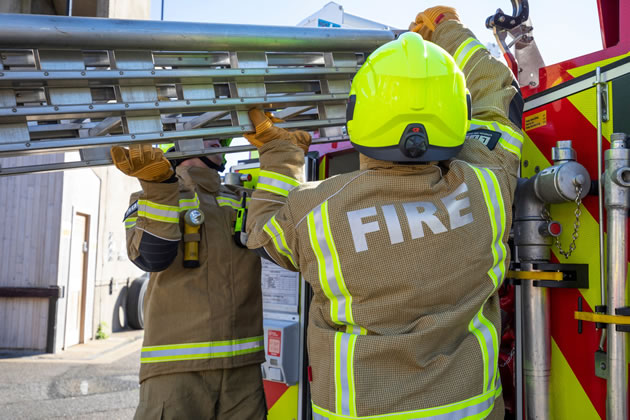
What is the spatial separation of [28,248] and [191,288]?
6.90 metres

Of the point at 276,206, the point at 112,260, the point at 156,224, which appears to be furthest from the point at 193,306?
the point at 112,260

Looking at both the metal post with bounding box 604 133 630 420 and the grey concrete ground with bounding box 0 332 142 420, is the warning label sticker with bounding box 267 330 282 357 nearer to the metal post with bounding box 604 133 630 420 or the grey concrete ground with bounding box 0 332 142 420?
the metal post with bounding box 604 133 630 420

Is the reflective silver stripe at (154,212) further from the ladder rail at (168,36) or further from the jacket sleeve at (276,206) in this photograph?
the ladder rail at (168,36)

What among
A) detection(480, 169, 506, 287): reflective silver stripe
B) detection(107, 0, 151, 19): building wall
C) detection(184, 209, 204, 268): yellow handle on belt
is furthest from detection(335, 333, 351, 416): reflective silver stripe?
detection(107, 0, 151, 19): building wall

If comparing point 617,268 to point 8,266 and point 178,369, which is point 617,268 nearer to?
point 178,369

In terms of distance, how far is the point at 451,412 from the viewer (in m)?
1.59

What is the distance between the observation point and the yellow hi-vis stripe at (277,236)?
1.74 meters

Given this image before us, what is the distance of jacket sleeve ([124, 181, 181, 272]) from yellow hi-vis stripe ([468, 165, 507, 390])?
1.31 m

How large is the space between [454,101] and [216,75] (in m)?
0.80

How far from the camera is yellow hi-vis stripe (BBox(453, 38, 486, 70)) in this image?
203cm

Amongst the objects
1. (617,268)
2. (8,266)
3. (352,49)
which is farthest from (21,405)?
(617,268)

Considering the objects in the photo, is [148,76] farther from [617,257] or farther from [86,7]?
[86,7]

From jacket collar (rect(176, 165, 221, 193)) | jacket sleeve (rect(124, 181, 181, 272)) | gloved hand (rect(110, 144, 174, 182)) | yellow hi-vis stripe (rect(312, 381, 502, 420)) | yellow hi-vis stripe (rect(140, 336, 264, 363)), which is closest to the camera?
yellow hi-vis stripe (rect(312, 381, 502, 420))

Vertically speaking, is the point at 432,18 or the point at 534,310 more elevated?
the point at 432,18
